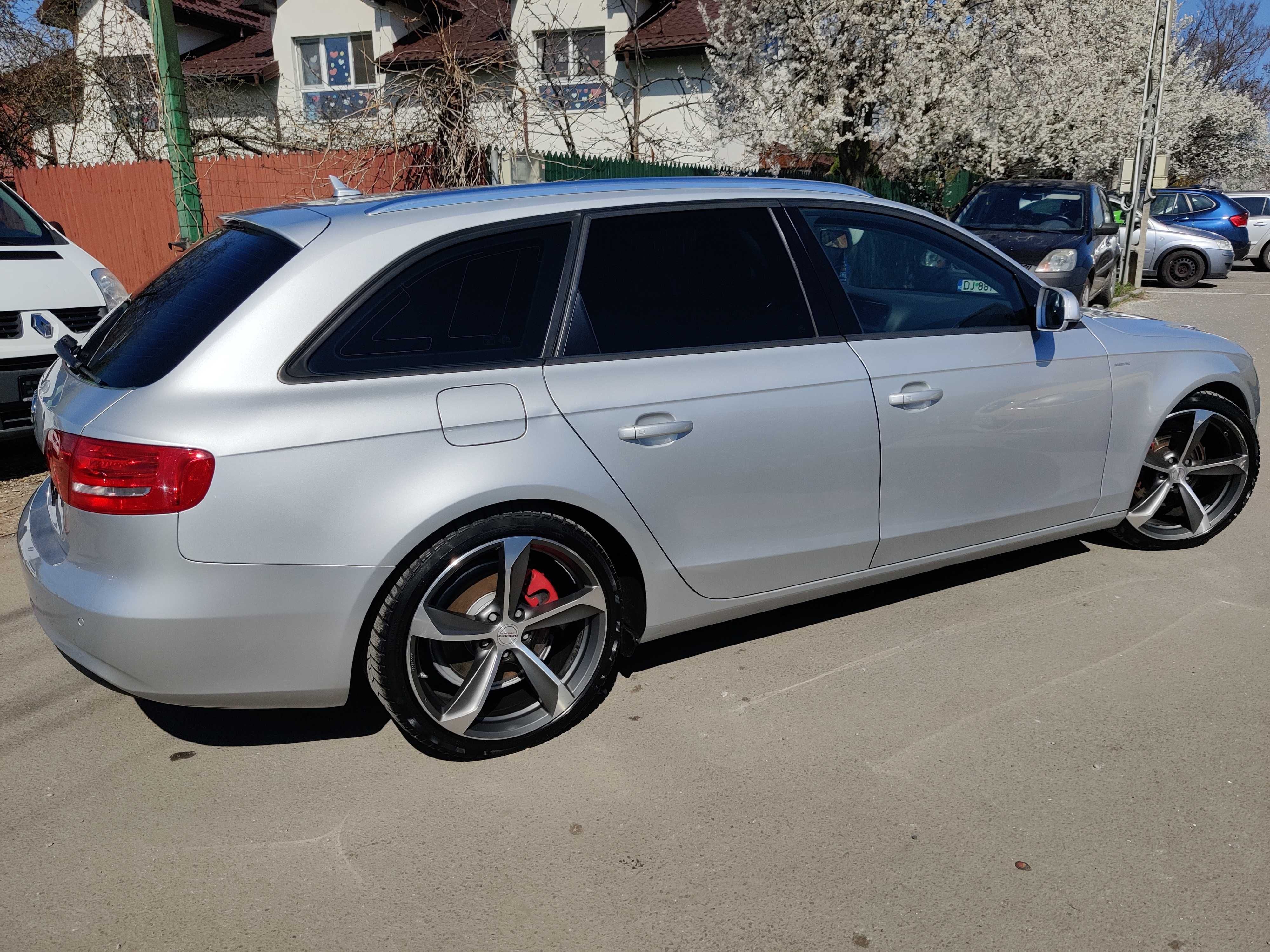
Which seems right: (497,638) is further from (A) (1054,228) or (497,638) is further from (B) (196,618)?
(A) (1054,228)

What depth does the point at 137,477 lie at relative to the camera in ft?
8.66

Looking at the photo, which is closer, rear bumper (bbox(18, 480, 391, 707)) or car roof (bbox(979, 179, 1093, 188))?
rear bumper (bbox(18, 480, 391, 707))

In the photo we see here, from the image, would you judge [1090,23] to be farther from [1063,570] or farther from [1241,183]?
[1241,183]

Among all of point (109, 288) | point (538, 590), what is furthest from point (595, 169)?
point (538, 590)

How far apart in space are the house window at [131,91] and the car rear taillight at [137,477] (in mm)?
13648

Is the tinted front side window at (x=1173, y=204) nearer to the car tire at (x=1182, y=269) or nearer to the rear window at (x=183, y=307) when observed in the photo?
the car tire at (x=1182, y=269)

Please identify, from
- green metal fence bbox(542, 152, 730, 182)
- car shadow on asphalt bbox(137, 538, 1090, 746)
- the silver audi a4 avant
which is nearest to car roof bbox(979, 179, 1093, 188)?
green metal fence bbox(542, 152, 730, 182)

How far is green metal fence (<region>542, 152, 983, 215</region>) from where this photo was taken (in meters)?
10.3

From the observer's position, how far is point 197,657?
2727 mm

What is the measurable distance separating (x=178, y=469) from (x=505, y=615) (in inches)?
38.5

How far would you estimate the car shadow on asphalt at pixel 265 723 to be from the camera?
10.9ft

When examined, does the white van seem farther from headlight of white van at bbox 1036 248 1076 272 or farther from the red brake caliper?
headlight of white van at bbox 1036 248 1076 272

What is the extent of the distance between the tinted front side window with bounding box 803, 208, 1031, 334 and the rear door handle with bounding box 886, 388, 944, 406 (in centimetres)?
24

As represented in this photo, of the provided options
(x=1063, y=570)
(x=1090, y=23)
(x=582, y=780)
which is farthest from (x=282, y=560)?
(x=1090, y=23)
